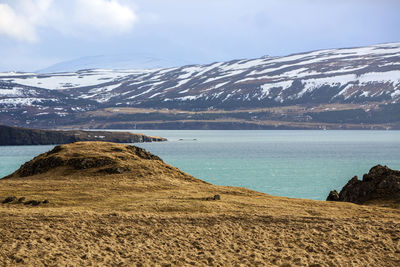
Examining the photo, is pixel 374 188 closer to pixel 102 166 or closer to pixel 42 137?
pixel 102 166

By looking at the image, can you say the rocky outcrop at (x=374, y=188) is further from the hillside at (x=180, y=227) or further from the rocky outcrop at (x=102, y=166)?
the rocky outcrop at (x=102, y=166)

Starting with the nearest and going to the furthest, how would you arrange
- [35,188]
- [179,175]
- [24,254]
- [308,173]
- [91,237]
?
[24,254], [91,237], [35,188], [179,175], [308,173]

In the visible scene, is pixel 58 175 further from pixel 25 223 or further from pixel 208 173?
pixel 208 173

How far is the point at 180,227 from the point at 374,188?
1331 cm

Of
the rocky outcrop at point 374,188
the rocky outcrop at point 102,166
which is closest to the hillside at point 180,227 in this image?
the rocky outcrop at point 102,166

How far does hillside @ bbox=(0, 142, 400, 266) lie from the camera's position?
734 inches

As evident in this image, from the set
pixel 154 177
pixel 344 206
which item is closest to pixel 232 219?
pixel 344 206

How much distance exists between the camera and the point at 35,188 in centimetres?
2986

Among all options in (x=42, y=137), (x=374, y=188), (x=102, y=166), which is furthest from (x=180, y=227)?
(x=42, y=137)

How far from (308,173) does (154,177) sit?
36.4 meters

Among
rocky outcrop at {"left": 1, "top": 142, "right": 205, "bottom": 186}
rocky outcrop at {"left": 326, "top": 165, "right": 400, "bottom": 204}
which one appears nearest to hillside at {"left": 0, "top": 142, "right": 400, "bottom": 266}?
rocky outcrop at {"left": 1, "top": 142, "right": 205, "bottom": 186}

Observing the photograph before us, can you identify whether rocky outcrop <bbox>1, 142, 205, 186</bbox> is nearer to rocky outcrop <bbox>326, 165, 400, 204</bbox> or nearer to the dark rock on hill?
rocky outcrop <bbox>326, 165, 400, 204</bbox>

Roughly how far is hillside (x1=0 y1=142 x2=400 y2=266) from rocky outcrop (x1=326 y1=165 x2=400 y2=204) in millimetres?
3233

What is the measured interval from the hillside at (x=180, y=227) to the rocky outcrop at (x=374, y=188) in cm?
323
